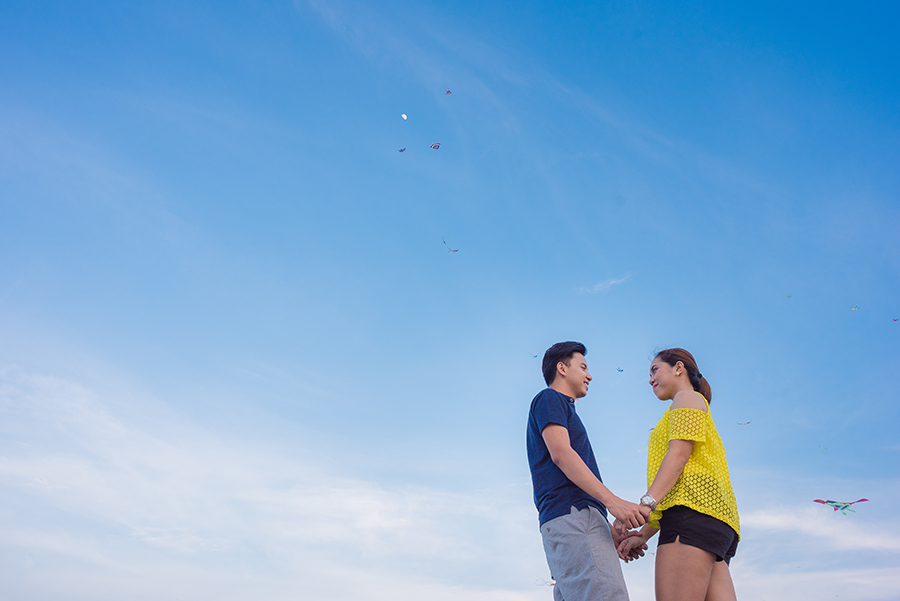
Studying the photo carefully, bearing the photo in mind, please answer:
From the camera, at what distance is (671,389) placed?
421cm

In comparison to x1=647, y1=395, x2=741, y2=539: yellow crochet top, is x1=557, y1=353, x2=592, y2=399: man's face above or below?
above

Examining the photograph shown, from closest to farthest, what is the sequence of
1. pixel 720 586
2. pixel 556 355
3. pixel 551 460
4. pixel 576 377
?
pixel 720 586
pixel 551 460
pixel 576 377
pixel 556 355

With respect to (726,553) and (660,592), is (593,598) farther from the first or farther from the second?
(726,553)

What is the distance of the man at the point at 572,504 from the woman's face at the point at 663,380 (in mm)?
504

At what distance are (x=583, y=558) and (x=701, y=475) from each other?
2.80ft

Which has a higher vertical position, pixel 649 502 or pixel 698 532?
pixel 649 502

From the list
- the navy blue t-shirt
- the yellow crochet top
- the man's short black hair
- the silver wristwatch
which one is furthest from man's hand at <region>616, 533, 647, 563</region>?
the man's short black hair

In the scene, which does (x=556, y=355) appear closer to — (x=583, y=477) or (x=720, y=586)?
(x=583, y=477)

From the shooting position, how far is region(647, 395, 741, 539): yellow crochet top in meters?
3.67

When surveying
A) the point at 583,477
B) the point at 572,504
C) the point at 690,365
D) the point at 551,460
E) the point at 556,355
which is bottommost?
the point at 572,504

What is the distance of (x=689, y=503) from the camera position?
366 cm

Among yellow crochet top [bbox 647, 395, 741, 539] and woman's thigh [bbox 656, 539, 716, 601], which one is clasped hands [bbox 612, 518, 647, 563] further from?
woman's thigh [bbox 656, 539, 716, 601]

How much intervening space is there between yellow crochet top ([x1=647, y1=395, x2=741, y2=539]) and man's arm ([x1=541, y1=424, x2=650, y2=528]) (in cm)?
25

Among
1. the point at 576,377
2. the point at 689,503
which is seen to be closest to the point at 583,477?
the point at 689,503
